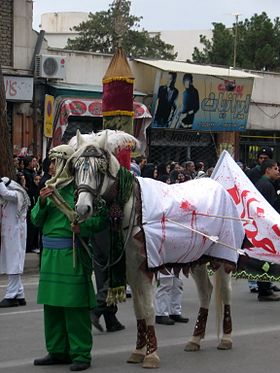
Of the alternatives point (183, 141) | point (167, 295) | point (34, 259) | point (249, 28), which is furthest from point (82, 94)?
point (249, 28)

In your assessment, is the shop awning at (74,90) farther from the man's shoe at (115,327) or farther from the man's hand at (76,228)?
the man's hand at (76,228)

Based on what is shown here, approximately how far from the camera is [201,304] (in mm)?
8156

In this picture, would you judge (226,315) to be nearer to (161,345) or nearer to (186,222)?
(161,345)

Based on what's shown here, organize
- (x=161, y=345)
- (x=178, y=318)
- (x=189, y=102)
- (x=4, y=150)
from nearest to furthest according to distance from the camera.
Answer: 1. (x=161, y=345)
2. (x=178, y=318)
3. (x=4, y=150)
4. (x=189, y=102)

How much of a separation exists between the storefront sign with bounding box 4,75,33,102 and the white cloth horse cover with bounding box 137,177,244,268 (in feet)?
46.4

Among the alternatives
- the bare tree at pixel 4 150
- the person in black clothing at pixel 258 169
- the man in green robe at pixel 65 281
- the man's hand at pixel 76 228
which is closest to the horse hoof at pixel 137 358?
the man in green robe at pixel 65 281

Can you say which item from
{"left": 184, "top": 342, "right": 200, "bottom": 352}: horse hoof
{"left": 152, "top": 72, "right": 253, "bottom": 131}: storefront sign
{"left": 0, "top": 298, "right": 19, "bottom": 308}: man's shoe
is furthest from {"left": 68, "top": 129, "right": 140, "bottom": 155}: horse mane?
{"left": 152, "top": 72, "right": 253, "bottom": 131}: storefront sign

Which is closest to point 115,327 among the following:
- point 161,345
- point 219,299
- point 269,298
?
point 161,345

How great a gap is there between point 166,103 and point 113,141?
18335 millimetres

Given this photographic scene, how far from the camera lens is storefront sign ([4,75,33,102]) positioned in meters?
21.5

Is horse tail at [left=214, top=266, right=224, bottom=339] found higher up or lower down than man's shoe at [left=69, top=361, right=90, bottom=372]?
higher up

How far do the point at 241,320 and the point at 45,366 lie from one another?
3132 millimetres

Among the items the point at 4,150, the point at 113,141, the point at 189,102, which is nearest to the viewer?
the point at 113,141

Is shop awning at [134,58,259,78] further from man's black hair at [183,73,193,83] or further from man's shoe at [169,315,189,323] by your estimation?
man's shoe at [169,315,189,323]
